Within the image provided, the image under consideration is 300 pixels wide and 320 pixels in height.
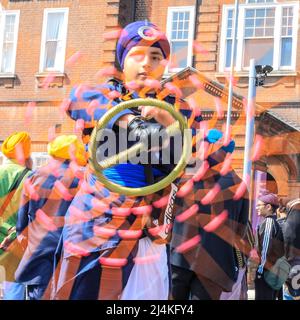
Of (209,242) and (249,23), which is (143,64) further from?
Answer: (249,23)

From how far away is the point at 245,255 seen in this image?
12.1 ft

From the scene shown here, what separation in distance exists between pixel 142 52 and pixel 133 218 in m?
0.40

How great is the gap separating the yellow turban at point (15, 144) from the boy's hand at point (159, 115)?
156 cm

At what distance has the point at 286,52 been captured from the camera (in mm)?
8680

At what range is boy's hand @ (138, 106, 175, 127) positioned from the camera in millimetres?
1640


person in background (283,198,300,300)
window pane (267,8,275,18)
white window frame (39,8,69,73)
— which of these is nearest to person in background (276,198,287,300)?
person in background (283,198,300,300)

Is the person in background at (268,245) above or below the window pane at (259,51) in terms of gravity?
below

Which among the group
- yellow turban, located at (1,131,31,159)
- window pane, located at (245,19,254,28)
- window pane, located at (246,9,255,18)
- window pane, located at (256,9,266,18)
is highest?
window pane, located at (256,9,266,18)

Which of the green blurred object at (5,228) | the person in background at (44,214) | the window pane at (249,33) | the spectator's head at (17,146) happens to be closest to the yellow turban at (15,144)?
the spectator's head at (17,146)

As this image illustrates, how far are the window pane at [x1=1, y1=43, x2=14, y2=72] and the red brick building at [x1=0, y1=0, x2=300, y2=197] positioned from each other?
16 mm

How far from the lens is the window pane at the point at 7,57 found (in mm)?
8305

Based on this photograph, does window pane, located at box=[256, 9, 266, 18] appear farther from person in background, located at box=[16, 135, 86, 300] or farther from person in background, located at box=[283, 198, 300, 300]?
person in background, located at box=[16, 135, 86, 300]

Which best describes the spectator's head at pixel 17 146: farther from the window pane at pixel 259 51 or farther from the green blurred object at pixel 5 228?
the window pane at pixel 259 51

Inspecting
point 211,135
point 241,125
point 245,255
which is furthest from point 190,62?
point 211,135
